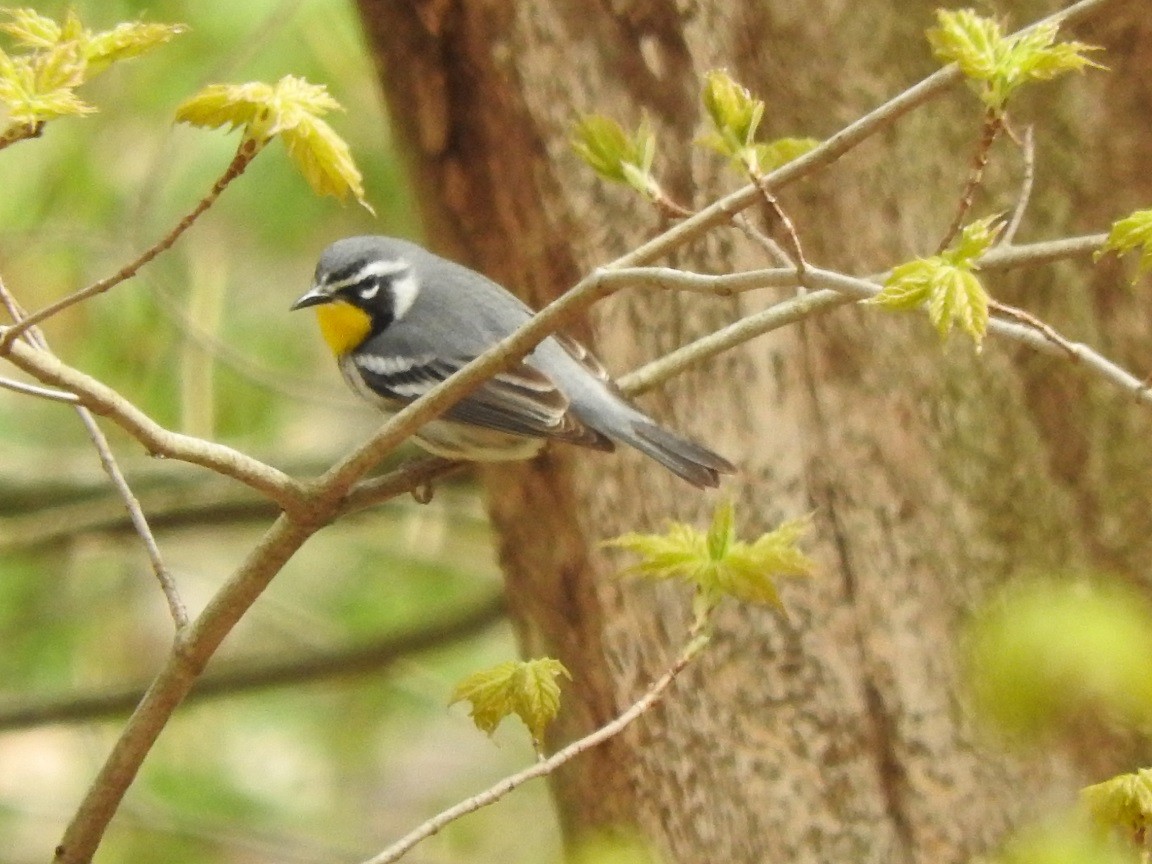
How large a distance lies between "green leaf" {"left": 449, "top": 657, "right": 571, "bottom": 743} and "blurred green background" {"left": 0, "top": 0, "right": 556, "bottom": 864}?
1827 millimetres

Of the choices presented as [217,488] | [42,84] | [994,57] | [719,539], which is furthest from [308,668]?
[994,57]

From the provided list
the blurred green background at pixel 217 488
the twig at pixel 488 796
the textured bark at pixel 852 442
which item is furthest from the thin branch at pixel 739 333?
the blurred green background at pixel 217 488

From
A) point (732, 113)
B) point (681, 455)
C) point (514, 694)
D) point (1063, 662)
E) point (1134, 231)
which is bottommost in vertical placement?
point (1063, 662)

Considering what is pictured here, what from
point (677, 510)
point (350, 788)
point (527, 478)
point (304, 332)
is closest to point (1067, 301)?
point (677, 510)

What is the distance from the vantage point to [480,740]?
19.8 feet

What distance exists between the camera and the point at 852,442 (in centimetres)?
229

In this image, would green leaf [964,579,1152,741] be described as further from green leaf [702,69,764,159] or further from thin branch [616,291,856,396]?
green leaf [702,69,764,159]

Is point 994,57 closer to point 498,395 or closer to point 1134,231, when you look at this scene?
point 1134,231

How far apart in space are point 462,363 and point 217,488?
0.80 m

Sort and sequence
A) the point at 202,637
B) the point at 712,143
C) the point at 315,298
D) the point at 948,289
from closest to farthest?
the point at 948,289, the point at 712,143, the point at 202,637, the point at 315,298

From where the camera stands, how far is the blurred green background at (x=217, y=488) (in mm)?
3572

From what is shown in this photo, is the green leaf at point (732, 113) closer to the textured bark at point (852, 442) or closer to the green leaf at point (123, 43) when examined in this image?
the green leaf at point (123, 43)

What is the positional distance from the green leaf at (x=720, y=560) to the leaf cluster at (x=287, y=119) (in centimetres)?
47

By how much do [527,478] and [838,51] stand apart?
2.87 feet
